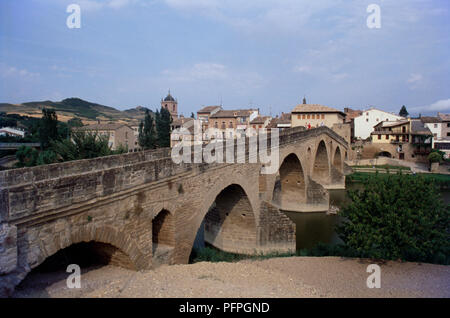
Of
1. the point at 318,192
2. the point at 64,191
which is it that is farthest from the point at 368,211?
the point at 318,192

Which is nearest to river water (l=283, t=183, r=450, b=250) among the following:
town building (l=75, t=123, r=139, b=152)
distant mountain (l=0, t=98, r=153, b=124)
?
town building (l=75, t=123, r=139, b=152)

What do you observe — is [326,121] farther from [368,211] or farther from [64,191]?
[64,191]

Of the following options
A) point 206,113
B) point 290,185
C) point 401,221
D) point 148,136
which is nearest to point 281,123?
point 206,113

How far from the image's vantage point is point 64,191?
219 inches

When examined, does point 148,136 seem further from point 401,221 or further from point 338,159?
point 401,221

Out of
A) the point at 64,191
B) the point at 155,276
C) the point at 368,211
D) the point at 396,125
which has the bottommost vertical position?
the point at 155,276

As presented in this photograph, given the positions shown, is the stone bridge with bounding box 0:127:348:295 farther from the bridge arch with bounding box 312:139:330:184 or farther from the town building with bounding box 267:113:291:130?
the town building with bounding box 267:113:291:130

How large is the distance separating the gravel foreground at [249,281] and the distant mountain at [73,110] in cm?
8893

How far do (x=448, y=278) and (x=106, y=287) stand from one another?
8604mm

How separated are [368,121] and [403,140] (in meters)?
8.15

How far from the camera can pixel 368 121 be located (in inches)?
1969

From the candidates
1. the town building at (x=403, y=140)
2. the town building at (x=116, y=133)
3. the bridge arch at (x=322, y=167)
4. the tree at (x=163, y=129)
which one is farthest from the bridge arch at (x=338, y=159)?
the town building at (x=116, y=133)

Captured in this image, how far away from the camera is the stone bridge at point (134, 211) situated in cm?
494

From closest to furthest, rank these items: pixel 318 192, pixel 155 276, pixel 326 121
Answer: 1. pixel 155 276
2. pixel 318 192
3. pixel 326 121
